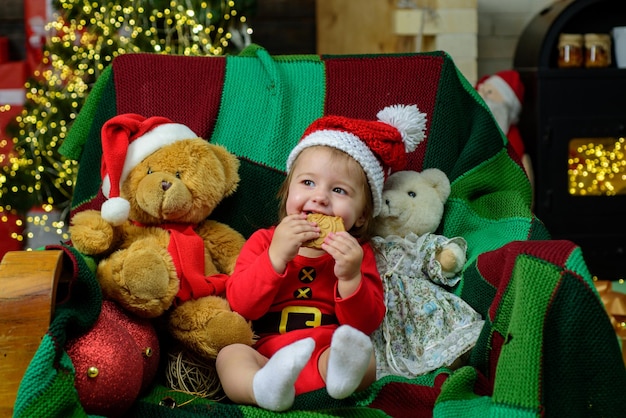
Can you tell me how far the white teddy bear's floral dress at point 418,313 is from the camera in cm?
150

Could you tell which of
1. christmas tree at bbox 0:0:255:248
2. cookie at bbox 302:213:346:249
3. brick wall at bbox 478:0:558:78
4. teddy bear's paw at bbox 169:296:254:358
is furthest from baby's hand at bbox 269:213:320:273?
brick wall at bbox 478:0:558:78

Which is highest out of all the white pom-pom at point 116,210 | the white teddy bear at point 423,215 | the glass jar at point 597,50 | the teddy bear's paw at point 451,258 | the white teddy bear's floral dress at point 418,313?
the glass jar at point 597,50

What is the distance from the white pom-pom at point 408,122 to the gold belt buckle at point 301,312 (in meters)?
0.39

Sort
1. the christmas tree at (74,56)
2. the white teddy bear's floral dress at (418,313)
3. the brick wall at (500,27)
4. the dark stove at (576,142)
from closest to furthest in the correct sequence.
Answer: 1. the white teddy bear's floral dress at (418,313)
2. the christmas tree at (74,56)
3. the dark stove at (576,142)
4. the brick wall at (500,27)

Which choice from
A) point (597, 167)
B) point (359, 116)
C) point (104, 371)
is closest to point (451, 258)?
point (359, 116)

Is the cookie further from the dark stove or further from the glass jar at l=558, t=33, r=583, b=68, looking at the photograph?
the glass jar at l=558, t=33, r=583, b=68

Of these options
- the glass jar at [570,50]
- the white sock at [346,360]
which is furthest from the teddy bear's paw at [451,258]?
the glass jar at [570,50]

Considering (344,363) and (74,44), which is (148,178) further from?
(74,44)

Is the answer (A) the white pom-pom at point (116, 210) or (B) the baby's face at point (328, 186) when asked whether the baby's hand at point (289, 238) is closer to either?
(B) the baby's face at point (328, 186)

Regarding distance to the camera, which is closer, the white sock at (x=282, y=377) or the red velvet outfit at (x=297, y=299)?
the white sock at (x=282, y=377)

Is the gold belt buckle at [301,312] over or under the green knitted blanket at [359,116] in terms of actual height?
under

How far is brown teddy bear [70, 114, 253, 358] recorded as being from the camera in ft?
4.52

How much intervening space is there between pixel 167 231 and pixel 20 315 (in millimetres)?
449

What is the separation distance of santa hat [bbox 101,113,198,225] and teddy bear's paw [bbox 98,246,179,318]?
0.32 feet
